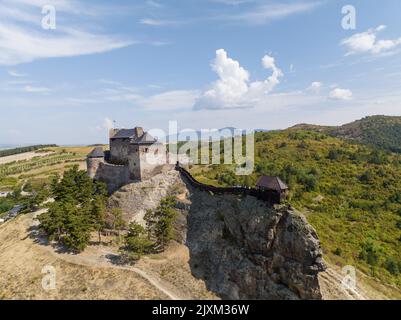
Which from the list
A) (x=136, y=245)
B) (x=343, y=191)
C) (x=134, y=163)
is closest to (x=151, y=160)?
(x=134, y=163)

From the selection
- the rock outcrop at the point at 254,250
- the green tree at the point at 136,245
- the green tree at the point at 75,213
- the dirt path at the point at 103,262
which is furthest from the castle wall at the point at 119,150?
the rock outcrop at the point at 254,250

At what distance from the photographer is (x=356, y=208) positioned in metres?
66.5

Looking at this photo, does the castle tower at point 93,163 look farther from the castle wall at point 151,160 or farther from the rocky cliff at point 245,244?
the castle wall at point 151,160

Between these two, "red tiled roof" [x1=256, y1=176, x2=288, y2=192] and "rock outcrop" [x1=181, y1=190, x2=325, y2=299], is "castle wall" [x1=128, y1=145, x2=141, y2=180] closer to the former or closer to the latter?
"rock outcrop" [x1=181, y1=190, x2=325, y2=299]

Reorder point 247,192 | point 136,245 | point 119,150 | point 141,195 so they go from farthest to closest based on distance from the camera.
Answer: point 119,150, point 141,195, point 247,192, point 136,245

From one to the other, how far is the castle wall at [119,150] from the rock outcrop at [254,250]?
20030 millimetres

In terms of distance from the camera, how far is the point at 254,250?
126ft

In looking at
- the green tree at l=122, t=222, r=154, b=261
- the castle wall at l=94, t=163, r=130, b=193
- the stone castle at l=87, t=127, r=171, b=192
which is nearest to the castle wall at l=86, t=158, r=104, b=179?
the stone castle at l=87, t=127, r=171, b=192

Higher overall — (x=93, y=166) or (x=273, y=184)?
(x=93, y=166)

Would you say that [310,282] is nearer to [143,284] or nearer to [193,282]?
[193,282]

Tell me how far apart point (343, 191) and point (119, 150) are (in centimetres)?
5348

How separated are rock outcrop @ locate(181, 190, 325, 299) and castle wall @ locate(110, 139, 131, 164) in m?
20.0

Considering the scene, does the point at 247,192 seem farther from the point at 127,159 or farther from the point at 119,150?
the point at 119,150

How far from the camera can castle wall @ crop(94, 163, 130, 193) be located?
5344cm
